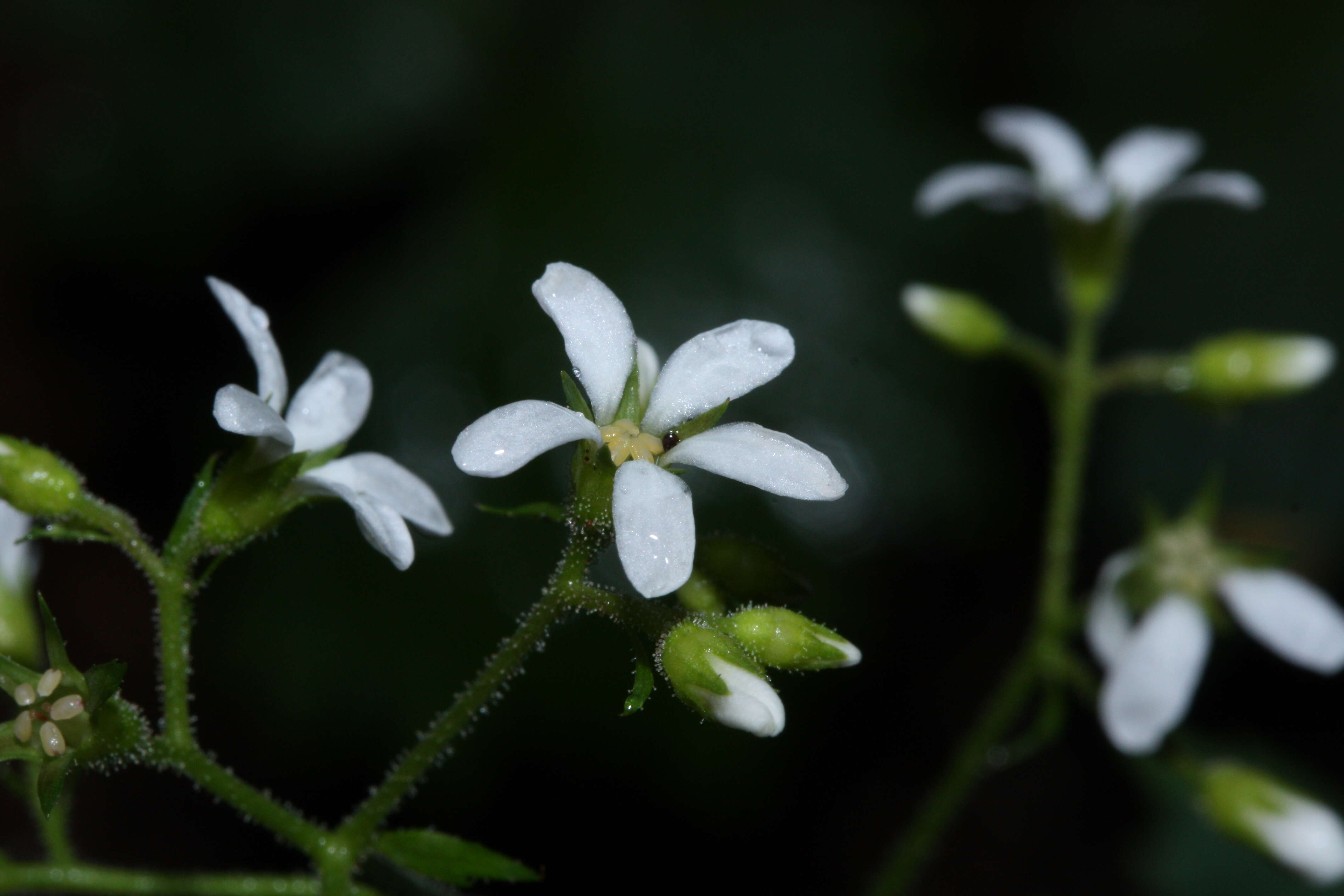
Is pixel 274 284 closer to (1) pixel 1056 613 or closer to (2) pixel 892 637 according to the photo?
(2) pixel 892 637

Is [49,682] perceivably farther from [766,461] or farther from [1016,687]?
[1016,687]

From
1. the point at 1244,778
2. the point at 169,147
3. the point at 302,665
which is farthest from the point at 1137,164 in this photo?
the point at 169,147

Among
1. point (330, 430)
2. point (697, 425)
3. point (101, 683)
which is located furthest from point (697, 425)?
point (101, 683)

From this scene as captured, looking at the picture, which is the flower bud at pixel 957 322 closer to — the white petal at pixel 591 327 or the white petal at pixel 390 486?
the white petal at pixel 591 327

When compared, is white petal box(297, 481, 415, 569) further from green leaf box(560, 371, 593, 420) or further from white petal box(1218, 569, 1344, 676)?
white petal box(1218, 569, 1344, 676)

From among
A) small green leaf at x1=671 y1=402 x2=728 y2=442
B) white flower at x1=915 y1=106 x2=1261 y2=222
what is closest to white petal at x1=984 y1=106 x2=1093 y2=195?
white flower at x1=915 y1=106 x2=1261 y2=222

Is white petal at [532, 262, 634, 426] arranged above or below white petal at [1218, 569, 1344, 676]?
below
